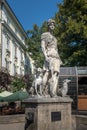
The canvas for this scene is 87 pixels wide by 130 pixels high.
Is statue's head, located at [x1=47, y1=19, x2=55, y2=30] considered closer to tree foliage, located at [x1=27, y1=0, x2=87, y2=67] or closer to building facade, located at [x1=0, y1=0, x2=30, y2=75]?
tree foliage, located at [x1=27, y1=0, x2=87, y2=67]

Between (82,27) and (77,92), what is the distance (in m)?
6.06

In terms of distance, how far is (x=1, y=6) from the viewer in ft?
122

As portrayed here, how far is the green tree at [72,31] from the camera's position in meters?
26.7

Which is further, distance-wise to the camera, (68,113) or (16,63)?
(16,63)

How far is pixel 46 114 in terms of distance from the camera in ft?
35.8

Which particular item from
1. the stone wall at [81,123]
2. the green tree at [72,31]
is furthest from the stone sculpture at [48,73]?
the green tree at [72,31]

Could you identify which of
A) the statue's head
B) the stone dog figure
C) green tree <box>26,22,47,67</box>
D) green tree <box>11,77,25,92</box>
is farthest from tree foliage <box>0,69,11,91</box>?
the stone dog figure

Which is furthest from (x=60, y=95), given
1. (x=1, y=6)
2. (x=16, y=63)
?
(x=16, y=63)

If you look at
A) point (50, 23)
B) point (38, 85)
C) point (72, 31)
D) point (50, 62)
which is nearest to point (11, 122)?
point (38, 85)

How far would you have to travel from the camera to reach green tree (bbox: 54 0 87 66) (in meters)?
26.7

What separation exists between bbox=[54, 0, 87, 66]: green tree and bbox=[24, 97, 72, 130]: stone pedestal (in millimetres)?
15165

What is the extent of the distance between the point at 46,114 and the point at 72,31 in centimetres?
1672

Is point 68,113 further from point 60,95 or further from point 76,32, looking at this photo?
point 76,32

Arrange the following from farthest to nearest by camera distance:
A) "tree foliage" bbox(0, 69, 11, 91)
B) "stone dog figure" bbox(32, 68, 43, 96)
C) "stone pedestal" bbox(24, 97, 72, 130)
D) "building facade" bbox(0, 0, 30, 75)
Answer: "building facade" bbox(0, 0, 30, 75)
"tree foliage" bbox(0, 69, 11, 91)
"stone dog figure" bbox(32, 68, 43, 96)
"stone pedestal" bbox(24, 97, 72, 130)
